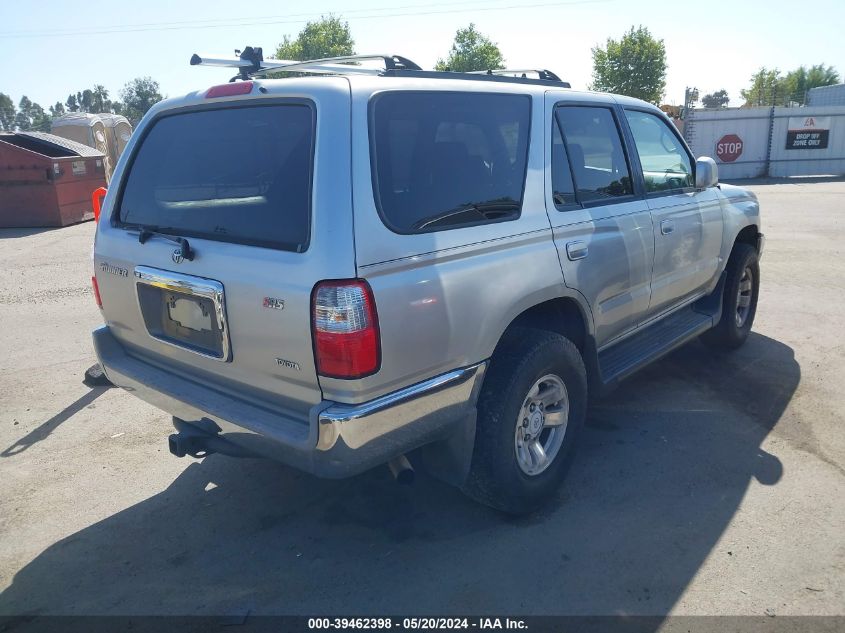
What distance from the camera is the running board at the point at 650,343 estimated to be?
12.5ft

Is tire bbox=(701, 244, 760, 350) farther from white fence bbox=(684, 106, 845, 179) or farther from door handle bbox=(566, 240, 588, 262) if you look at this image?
white fence bbox=(684, 106, 845, 179)

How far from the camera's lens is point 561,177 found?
3.34 metres

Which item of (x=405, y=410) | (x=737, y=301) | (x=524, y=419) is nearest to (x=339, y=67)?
(x=405, y=410)

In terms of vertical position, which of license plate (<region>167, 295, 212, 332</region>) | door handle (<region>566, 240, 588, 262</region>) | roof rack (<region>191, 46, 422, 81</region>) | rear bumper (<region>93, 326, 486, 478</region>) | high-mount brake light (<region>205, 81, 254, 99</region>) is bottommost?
rear bumper (<region>93, 326, 486, 478</region>)

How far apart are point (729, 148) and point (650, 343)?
813 inches

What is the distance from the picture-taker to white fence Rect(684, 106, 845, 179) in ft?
71.4

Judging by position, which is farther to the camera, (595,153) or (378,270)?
(595,153)

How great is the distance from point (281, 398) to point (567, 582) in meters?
1.43

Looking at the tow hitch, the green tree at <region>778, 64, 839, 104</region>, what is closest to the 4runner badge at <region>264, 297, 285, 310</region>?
the tow hitch

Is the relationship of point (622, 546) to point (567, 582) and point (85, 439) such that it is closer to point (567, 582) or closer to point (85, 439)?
point (567, 582)

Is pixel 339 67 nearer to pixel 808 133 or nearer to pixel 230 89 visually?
pixel 230 89

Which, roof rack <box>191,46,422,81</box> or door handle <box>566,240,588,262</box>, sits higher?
roof rack <box>191,46,422,81</box>

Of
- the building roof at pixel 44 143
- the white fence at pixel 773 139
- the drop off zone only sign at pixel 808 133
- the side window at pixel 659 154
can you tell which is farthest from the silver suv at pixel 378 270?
the drop off zone only sign at pixel 808 133

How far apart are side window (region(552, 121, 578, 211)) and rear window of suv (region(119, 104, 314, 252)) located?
1347mm
